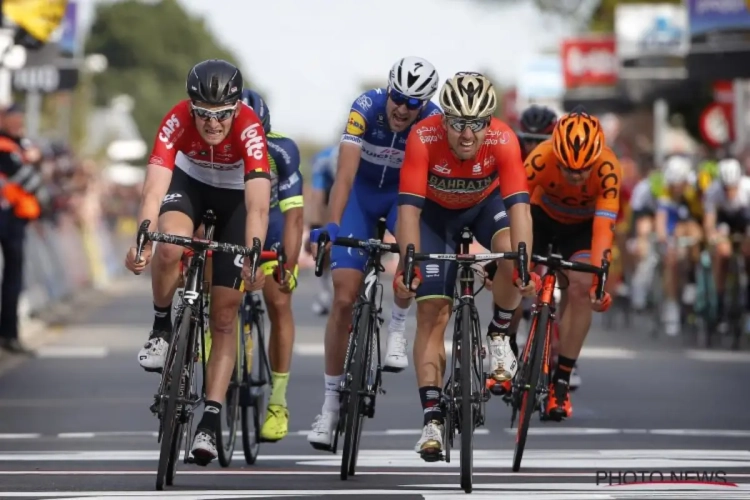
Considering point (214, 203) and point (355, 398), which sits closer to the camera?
point (355, 398)

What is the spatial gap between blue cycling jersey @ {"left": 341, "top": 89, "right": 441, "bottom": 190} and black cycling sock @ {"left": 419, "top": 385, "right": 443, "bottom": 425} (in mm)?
1672

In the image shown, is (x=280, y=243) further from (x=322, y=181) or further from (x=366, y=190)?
(x=322, y=181)

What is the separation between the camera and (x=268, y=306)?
41.6ft

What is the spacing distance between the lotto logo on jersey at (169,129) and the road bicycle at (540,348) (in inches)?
97.8

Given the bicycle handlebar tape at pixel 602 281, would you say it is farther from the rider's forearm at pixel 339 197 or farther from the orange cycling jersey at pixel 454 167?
the rider's forearm at pixel 339 197

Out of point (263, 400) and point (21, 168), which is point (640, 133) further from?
point (263, 400)

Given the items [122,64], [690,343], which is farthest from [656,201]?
[122,64]

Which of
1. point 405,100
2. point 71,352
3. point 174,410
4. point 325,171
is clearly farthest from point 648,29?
point 174,410

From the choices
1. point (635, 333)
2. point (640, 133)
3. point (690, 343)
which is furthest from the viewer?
point (640, 133)

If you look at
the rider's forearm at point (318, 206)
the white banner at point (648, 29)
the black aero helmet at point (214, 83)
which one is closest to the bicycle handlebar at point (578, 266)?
the black aero helmet at point (214, 83)

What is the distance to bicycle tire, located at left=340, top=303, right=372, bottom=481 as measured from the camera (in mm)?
11000

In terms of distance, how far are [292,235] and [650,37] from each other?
38.1 metres

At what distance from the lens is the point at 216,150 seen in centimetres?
1099

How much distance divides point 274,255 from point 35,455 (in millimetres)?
2185
